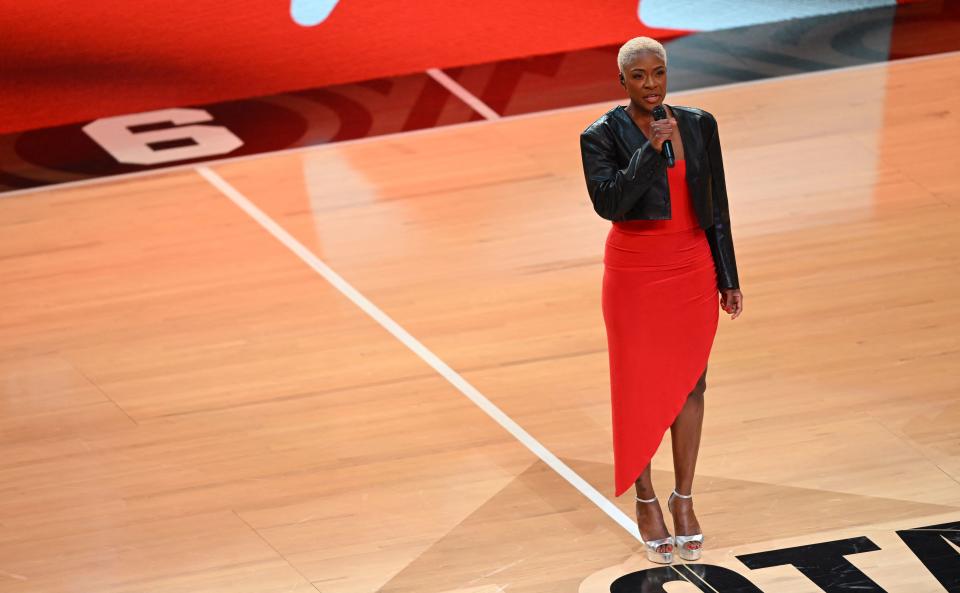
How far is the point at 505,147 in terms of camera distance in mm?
7125

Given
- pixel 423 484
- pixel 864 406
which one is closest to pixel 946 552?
pixel 864 406

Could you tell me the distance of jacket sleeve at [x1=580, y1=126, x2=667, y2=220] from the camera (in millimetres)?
3502

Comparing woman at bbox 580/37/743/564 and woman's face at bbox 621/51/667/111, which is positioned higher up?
woman's face at bbox 621/51/667/111

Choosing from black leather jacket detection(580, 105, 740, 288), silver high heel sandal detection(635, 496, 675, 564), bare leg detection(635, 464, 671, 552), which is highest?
black leather jacket detection(580, 105, 740, 288)

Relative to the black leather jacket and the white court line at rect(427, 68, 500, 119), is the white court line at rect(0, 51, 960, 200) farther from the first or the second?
the black leather jacket

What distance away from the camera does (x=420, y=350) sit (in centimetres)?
537

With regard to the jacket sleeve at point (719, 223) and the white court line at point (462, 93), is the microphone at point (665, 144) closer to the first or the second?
the jacket sleeve at point (719, 223)

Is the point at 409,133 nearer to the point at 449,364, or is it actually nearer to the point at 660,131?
the point at 449,364

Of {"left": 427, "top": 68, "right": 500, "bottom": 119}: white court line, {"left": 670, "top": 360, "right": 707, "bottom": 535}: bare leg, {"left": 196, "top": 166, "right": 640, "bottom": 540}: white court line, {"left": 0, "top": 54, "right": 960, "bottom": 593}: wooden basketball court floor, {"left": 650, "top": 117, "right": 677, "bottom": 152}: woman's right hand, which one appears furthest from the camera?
{"left": 427, "top": 68, "right": 500, "bottom": 119}: white court line

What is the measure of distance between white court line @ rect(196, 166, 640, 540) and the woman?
0.35m

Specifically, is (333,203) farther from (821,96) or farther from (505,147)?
(821,96)

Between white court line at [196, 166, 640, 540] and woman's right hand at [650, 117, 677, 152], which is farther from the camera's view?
white court line at [196, 166, 640, 540]

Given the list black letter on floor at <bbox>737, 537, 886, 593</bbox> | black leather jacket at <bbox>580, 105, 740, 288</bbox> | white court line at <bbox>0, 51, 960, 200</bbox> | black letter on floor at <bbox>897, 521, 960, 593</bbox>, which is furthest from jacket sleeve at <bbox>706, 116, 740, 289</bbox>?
white court line at <bbox>0, 51, 960, 200</bbox>

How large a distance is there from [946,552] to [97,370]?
303 centimetres
